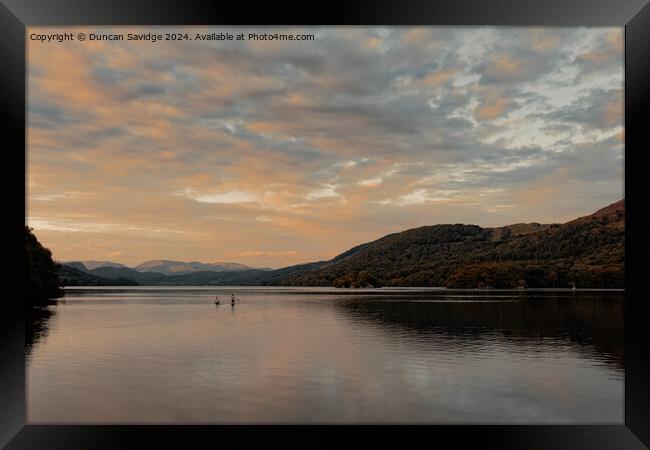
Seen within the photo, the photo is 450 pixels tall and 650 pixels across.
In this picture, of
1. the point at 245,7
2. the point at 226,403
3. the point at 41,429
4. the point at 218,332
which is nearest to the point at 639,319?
the point at 245,7

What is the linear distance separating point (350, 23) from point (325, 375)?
15943 millimetres

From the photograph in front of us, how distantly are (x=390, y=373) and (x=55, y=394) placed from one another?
12.1 metres

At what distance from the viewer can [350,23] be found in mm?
9234

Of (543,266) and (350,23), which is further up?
(350,23)

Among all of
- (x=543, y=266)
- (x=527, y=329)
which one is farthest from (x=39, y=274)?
(x=543, y=266)

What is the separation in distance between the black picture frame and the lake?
648 cm

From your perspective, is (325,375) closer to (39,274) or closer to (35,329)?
(35,329)

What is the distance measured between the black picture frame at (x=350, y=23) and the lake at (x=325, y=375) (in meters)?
6.48

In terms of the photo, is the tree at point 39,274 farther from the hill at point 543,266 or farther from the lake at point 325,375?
the hill at point 543,266

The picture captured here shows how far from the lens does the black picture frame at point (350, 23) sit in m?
8.70

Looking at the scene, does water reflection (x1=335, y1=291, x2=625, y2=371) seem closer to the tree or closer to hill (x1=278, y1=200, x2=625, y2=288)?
the tree

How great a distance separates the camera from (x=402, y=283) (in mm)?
184125

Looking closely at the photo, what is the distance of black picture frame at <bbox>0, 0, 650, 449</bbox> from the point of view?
8.70 meters

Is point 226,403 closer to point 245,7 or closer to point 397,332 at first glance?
point 245,7
